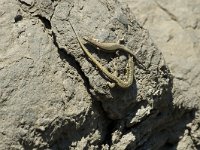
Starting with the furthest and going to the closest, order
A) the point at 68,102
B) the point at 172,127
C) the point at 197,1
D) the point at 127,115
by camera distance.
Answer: the point at 197,1, the point at 172,127, the point at 127,115, the point at 68,102

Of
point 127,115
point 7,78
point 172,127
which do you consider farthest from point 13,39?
point 172,127

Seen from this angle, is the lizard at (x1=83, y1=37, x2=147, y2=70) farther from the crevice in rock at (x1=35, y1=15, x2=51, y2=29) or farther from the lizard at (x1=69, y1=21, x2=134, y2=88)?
the crevice in rock at (x1=35, y1=15, x2=51, y2=29)

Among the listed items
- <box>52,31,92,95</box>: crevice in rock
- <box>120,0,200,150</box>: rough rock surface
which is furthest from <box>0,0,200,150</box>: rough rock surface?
<box>120,0,200,150</box>: rough rock surface

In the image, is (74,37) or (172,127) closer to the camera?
(74,37)

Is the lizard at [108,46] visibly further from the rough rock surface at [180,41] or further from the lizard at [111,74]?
the rough rock surface at [180,41]

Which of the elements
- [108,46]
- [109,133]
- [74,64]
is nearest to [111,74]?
[108,46]

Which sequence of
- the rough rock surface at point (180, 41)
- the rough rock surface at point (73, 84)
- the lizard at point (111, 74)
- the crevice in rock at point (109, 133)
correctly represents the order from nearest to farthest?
the rough rock surface at point (73, 84) < the lizard at point (111, 74) < the crevice in rock at point (109, 133) < the rough rock surface at point (180, 41)

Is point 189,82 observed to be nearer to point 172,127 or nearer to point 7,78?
point 172,127

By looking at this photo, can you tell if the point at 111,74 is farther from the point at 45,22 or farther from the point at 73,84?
the point at 45,22

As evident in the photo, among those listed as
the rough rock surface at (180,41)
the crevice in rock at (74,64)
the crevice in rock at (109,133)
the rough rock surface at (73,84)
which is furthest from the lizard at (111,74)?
the rough rock surface at (180,41)
